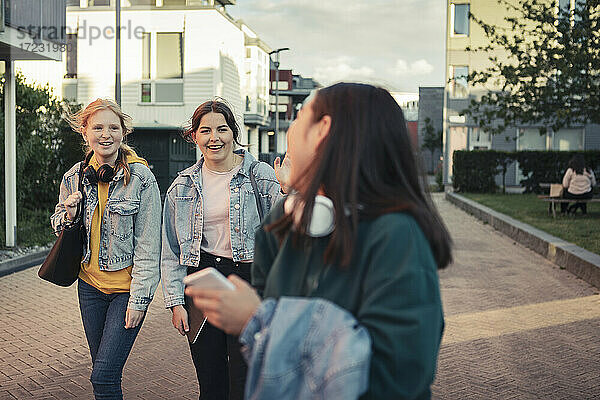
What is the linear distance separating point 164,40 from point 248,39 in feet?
37.8

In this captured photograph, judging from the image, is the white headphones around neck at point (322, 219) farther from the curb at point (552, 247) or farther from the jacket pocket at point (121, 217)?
the curb at point (552, 247)

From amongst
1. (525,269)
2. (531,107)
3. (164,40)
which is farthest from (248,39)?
(525,269)

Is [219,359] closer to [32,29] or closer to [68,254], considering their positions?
[68,254]

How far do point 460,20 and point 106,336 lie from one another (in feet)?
146

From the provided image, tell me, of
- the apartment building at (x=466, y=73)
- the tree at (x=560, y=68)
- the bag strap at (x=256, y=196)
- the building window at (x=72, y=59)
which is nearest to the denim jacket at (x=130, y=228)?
the bag strap at (x=256, y=196)

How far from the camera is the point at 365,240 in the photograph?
190 centimetres

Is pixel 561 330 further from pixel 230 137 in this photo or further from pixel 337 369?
pixel 337 369

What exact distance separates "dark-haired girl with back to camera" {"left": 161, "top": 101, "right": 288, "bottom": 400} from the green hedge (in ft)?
94.2

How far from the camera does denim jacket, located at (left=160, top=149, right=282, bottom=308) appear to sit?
400cm

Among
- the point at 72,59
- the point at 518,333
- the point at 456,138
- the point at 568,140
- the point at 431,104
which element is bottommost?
the point at 518,333

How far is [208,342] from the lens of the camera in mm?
3988

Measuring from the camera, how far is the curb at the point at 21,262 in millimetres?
11336

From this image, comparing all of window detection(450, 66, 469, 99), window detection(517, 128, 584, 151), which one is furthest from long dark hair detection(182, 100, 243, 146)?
window detection(450, 66, 469, 99)

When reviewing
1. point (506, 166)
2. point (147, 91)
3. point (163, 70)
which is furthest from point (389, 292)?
point (163, 70)
